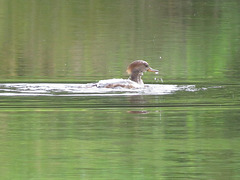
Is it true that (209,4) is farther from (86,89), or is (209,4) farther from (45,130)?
(45,130)

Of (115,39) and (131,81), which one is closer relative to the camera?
(131,81)

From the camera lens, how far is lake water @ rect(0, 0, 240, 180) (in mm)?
8555

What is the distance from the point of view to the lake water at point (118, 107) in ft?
28.1

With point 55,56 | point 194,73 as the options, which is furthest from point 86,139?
point 55,56

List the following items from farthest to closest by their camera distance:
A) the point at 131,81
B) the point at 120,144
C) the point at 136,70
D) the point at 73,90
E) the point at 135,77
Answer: the point at 136,70 → the point at 135,77 → the point at 131,81 → the point at 73,90 → the point at 120,144

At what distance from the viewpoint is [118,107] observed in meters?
12.2

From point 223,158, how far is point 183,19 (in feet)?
80.7

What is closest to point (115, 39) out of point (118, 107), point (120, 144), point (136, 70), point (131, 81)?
point (136, 70)

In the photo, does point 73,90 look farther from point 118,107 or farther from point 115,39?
point 115,39

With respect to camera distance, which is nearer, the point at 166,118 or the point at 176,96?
the point at 166,118

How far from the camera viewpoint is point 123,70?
18.0 m

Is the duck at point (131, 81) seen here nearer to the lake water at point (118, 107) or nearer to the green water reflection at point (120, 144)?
the lake water at point (118, 107)

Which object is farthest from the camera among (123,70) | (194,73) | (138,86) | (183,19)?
(183,19)

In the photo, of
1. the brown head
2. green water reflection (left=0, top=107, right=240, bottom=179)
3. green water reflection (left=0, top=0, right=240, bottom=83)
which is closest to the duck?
the brown head
